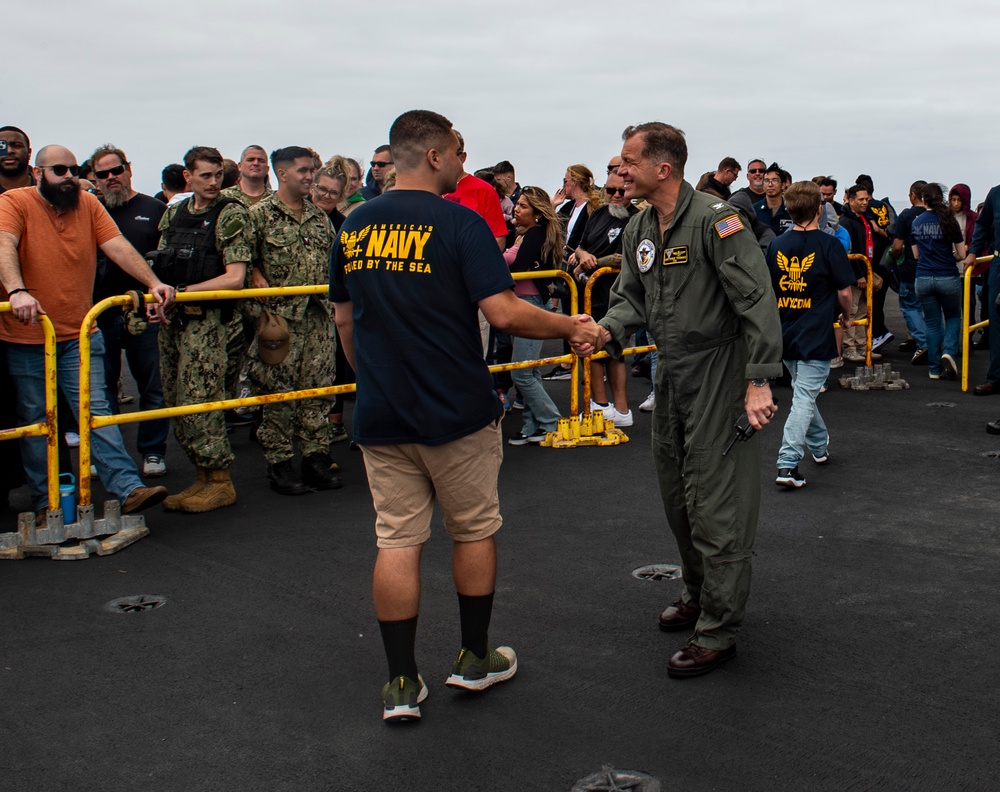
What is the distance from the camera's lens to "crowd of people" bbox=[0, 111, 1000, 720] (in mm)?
3623

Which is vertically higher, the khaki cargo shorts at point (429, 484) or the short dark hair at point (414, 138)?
the short dark hair at point (414, 138)

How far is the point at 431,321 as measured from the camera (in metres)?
3.57

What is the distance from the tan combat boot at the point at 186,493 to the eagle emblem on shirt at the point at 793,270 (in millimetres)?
3862

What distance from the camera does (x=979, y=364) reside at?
1152cm

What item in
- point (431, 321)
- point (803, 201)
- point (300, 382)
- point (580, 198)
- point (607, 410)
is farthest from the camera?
point (580, 198)

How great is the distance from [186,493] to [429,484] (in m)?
3.10

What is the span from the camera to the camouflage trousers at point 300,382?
6.61 meters

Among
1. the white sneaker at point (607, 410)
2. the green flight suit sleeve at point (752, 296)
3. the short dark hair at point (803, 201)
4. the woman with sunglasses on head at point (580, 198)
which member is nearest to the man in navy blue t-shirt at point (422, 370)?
the green flight suit sleeve at point (752, 296)

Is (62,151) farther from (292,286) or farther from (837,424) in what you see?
(837,424)

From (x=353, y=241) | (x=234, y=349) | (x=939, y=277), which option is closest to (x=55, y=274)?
(x=234, y=349)

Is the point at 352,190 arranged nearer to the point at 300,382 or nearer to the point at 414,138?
the point at 300,382

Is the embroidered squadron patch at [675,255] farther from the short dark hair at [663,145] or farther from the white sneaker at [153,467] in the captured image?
the white sneaker at [153,467]

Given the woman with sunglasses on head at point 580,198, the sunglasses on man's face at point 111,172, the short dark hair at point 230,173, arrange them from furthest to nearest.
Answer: the short dark hair at point 230,173, the woman with sunglasses on head at point 580,198, the sunglasses on man's face at point 111,172

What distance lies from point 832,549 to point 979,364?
278 inches
